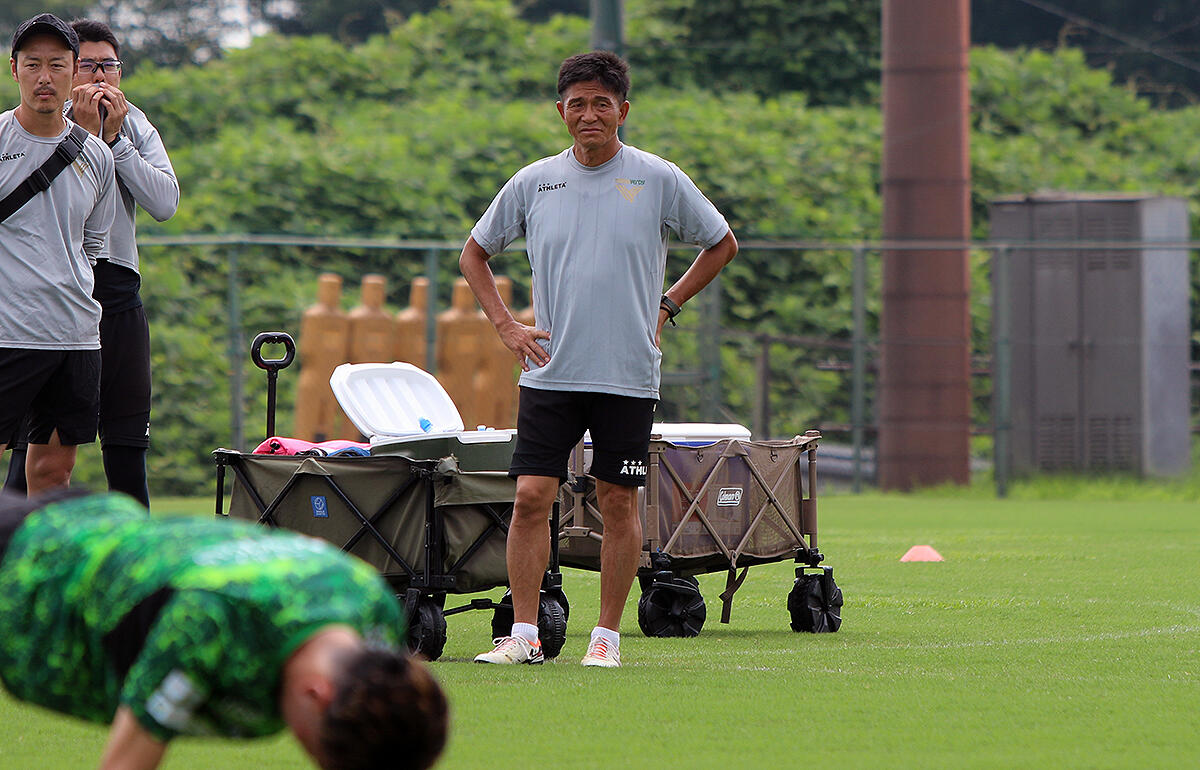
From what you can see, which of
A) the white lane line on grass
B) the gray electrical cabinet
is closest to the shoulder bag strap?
the white lane line on grass

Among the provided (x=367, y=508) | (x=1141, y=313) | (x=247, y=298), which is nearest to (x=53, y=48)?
(x=367, y=508)

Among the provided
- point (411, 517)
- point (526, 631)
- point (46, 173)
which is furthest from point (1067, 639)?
point (46, 173)

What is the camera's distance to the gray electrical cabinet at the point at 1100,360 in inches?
663

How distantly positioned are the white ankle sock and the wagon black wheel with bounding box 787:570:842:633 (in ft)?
4.72

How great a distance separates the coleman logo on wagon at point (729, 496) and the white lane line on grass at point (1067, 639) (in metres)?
0.92

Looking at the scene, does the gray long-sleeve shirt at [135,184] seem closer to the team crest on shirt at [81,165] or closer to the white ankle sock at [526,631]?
the team crest on shirt at [81,165]

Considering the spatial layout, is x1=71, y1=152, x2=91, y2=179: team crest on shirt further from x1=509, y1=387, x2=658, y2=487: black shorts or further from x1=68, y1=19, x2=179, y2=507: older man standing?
x1=509, y1=387, x2=658, y2=487: black shorts

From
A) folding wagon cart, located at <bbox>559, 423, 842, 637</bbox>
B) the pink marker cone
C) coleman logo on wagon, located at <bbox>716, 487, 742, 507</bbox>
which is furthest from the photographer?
the pink marker cone

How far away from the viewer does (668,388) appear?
664 inches

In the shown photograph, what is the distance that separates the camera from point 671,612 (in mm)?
7180

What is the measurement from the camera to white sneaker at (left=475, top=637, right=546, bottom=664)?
6105 millimetres

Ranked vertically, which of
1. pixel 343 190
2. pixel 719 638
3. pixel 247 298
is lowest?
pixel 719 638

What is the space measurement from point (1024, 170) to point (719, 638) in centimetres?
1652

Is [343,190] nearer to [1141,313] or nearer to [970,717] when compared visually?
[1141,313]
